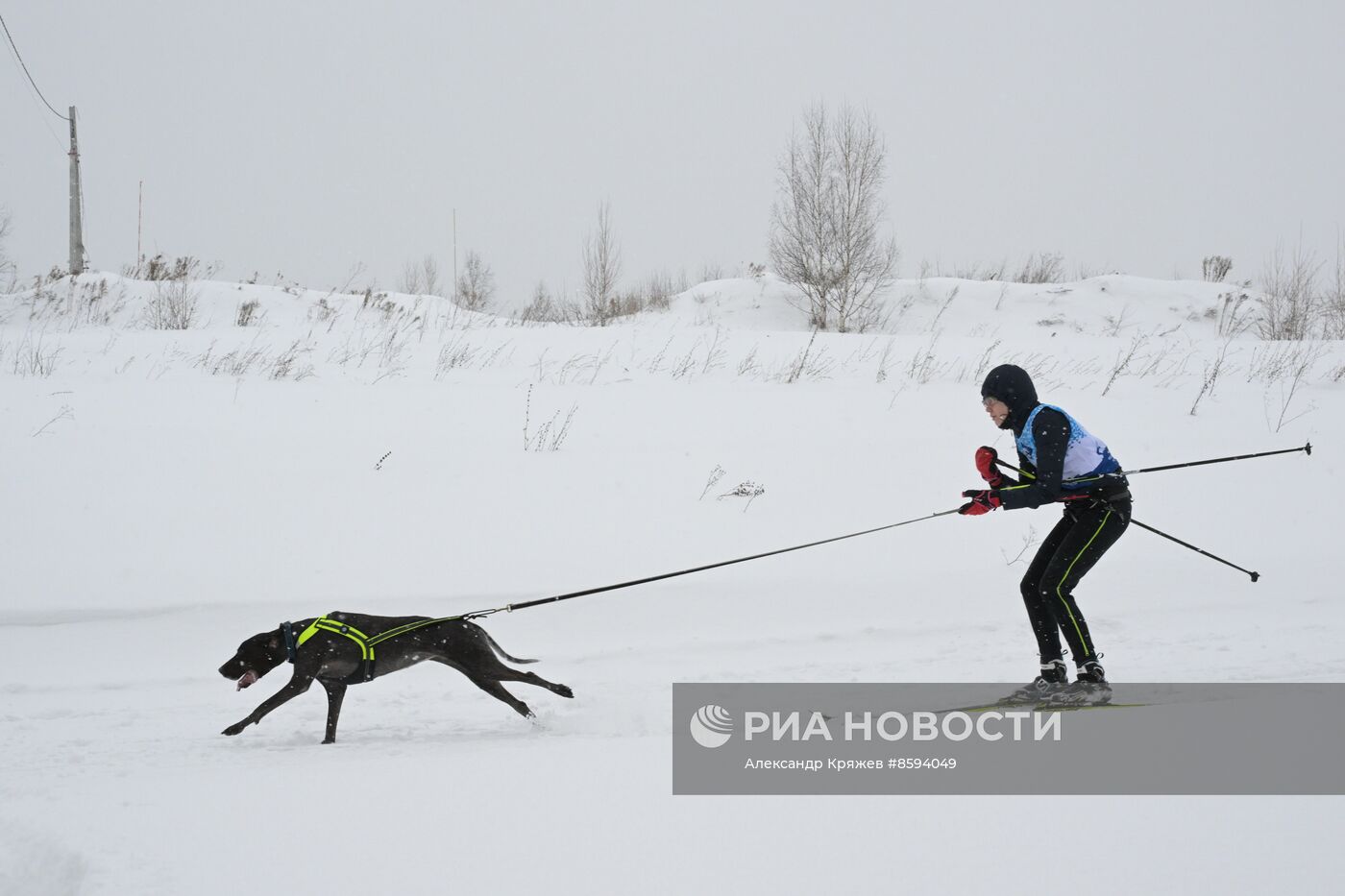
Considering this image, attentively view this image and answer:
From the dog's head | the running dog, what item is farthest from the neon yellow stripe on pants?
the dog's head

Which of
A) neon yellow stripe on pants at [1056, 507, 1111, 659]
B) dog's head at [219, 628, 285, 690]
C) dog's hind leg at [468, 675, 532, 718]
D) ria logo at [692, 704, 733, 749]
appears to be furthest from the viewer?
neon yellow stripe on pants at [1056, 507, 1111, 659]

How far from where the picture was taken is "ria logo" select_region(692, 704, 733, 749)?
3.98 meters

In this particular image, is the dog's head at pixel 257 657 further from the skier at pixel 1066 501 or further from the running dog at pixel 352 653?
the skier at pixel 1066 501

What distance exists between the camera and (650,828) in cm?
302

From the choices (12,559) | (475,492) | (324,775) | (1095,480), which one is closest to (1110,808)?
(1095,480)

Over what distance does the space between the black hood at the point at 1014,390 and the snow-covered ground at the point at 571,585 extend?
1778mm

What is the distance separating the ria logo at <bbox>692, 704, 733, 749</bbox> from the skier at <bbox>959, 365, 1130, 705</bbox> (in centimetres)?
158

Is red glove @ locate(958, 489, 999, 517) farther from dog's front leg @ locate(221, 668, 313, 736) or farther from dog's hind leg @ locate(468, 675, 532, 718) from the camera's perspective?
dog's front leg @ locate(221, 668, 313, 736)

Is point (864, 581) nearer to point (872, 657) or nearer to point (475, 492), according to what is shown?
point (872, 657)

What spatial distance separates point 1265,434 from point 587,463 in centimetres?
790

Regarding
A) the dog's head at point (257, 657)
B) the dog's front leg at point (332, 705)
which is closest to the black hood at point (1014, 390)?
the dog's front leg at point (332, 705)

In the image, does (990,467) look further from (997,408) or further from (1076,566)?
(1076,566)

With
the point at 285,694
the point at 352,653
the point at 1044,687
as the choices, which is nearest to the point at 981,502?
the point at 1044,687

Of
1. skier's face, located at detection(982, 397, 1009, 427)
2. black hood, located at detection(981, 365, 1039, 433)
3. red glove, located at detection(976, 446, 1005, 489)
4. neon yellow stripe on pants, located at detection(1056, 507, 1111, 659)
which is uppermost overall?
black hood, located at detection(981, 365, 1039, 433)
